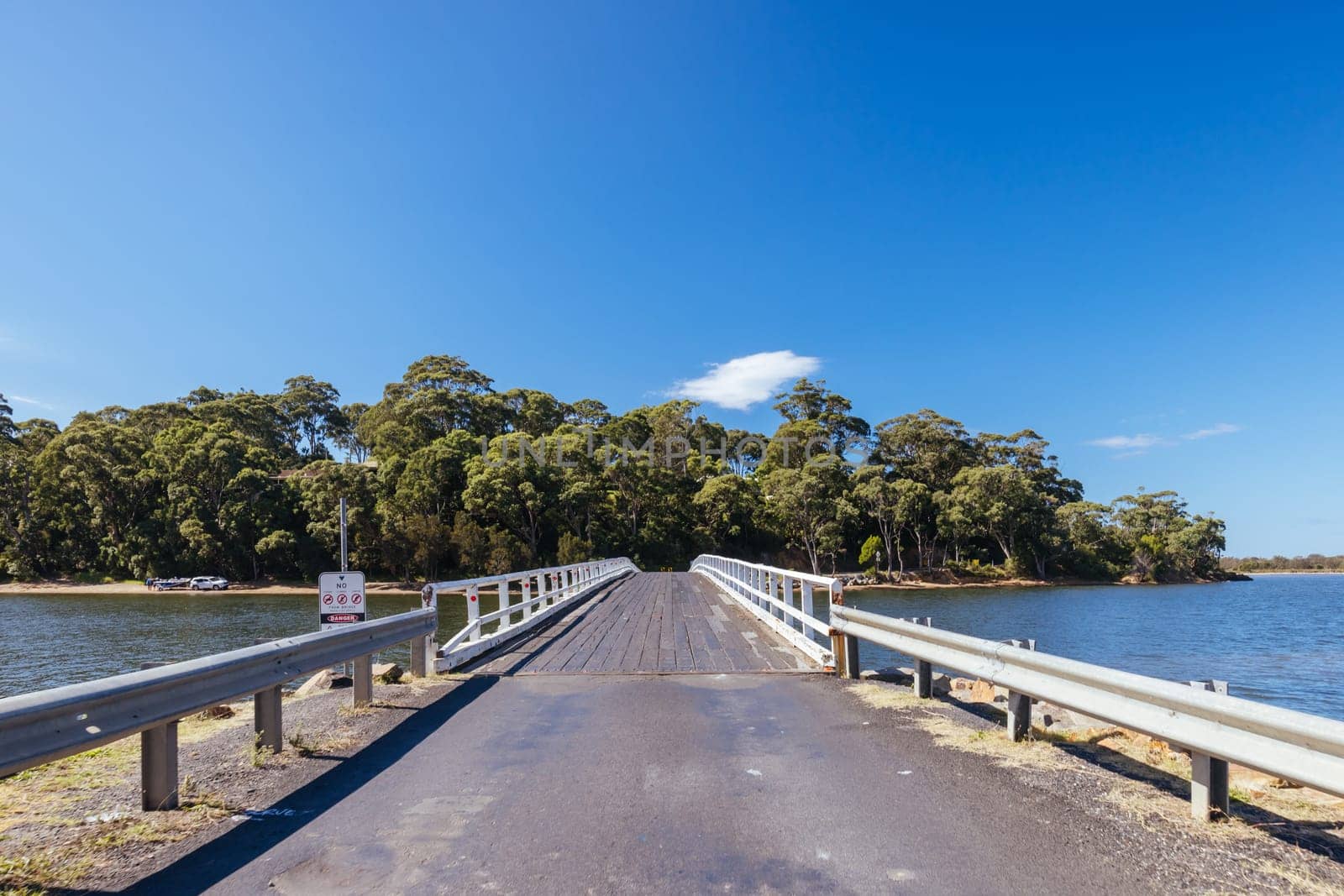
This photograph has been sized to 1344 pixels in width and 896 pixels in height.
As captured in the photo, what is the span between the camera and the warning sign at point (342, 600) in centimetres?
947

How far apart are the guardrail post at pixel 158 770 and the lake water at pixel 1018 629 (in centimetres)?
1022

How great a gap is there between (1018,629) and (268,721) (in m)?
32.1

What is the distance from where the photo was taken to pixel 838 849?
11.4ft

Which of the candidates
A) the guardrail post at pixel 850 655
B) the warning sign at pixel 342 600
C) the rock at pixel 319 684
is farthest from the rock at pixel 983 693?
the rock at pixel 319 684

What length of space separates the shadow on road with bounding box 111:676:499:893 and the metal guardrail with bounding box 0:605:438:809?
0.62 meters

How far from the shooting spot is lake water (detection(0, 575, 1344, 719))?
20.2m

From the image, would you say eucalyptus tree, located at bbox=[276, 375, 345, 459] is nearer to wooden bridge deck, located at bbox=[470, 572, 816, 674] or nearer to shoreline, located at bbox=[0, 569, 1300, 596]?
shoreline, located at bbox=[0, 569, 1300, 596]

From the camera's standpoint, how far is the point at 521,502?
64.1 meters

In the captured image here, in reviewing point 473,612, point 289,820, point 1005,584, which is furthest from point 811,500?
point 289,820

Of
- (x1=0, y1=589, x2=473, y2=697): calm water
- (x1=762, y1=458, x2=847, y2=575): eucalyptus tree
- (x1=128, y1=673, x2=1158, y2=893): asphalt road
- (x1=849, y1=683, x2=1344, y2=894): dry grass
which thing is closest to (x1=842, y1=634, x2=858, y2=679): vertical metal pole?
(x1=849, y1=683, x2=1344, y2=894): dry grass

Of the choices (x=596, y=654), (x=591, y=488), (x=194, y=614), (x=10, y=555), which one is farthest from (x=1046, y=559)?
(x=10, y=555)

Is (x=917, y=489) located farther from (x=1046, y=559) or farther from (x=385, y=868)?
(x=385, y=868)

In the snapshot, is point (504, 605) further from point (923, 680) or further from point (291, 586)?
point (291, 586)

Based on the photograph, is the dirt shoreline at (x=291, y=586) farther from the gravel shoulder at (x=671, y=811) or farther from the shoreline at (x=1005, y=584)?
the gravel shoulder at (x=671, y=811)
